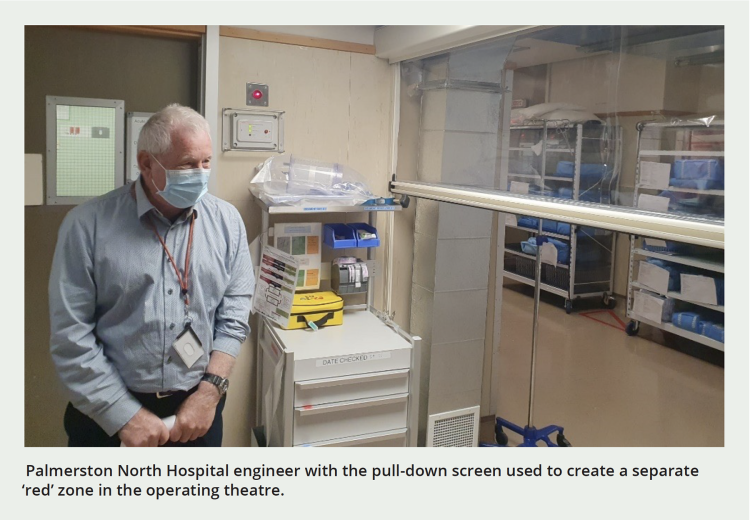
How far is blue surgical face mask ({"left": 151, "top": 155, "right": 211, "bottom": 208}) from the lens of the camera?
153 cm

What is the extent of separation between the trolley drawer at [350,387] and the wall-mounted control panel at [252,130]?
103 centimetres

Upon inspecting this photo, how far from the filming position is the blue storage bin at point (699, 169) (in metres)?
1.36

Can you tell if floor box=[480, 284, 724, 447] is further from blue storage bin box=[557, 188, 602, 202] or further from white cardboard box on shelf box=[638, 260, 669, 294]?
blue storage bin box=[557, 188, 602, 202]

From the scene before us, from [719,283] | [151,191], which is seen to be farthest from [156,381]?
[719,283]

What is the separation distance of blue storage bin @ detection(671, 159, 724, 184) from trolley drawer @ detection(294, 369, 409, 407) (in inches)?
46.4

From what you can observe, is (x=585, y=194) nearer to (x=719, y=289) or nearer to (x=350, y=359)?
(x=350, y=359)

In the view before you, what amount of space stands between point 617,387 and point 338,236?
2274 millimetres

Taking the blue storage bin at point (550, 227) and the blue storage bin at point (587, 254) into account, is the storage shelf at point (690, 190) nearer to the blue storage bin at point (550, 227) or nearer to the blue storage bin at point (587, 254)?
the blue storage bin at point (587, 254)

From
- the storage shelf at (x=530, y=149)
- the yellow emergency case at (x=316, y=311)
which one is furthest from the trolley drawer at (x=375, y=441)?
the storage shelf at (x=530, y=149)

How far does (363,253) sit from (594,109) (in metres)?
1.31

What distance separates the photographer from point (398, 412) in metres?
2.21

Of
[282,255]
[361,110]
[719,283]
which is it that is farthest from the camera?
[719,283]
